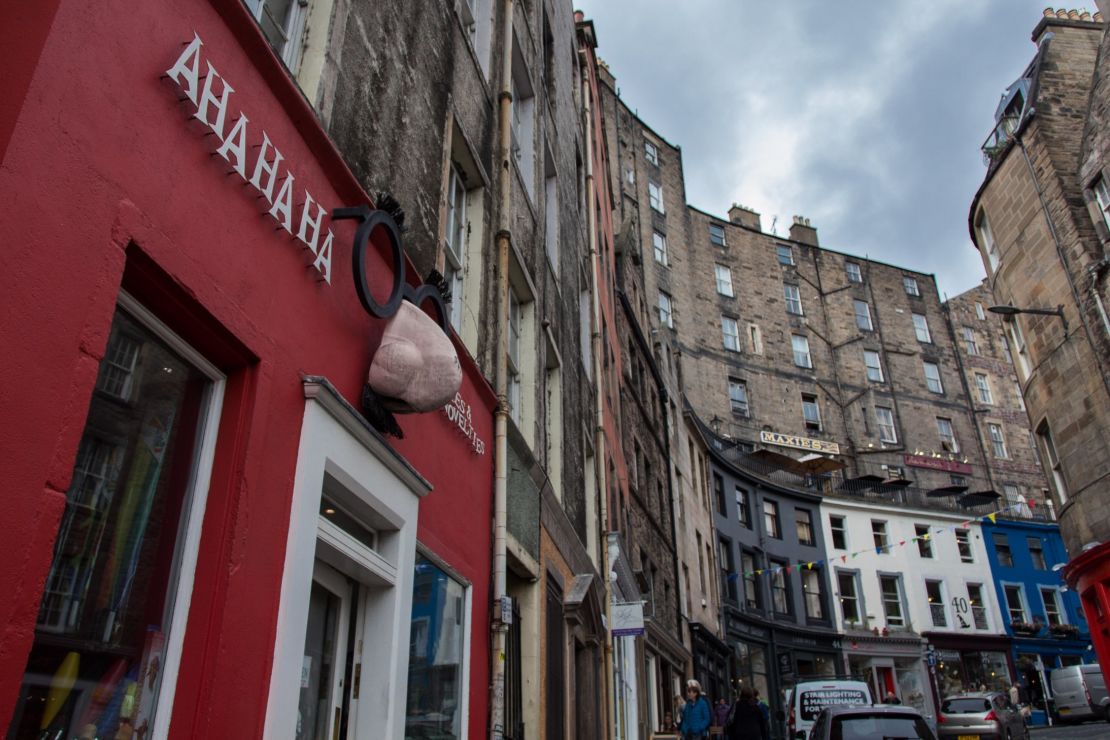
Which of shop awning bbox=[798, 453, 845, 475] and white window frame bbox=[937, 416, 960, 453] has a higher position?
white window frame bbox=[937, 416, 960, 453]

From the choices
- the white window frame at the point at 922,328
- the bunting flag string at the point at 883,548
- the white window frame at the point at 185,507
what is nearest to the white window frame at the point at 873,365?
the white window frame at the point at 922,328

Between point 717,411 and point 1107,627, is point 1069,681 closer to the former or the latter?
point 1107,627

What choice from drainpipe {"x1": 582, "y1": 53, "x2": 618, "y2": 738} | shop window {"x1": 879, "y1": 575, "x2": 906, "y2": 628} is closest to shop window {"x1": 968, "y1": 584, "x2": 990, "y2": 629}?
shop window {"x1": 879, "y1": 575, "x2": 906, "y2": 628}

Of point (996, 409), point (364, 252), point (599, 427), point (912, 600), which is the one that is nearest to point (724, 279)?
point (996, 409)

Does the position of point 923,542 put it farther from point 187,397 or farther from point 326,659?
point 187,397

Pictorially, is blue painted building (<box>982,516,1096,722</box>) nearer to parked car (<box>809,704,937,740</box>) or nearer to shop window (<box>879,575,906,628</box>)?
shop window (<box>879,575,906,628</box>)

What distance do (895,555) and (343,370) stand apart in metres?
38.2

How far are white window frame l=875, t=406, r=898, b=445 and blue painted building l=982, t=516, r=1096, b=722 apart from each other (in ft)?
21.6

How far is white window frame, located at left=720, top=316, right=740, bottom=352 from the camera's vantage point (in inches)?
1693

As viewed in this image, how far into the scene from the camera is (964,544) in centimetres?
3934

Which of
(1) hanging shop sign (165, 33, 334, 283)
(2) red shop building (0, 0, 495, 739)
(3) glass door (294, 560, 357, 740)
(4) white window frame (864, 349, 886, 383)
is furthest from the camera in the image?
(4) white window frame (864, 349, 886, 383)

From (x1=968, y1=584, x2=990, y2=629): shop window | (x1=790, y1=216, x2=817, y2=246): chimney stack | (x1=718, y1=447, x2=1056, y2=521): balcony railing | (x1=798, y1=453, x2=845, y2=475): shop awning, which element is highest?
(x1=790, y1=216, x2=817, y2=246): chimney stack

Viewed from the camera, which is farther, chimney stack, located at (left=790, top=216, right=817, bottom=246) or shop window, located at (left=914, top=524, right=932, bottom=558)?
chimney stack, located at (left=790, top=216, right=817, bottom=246)

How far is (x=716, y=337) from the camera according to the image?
140 ft
